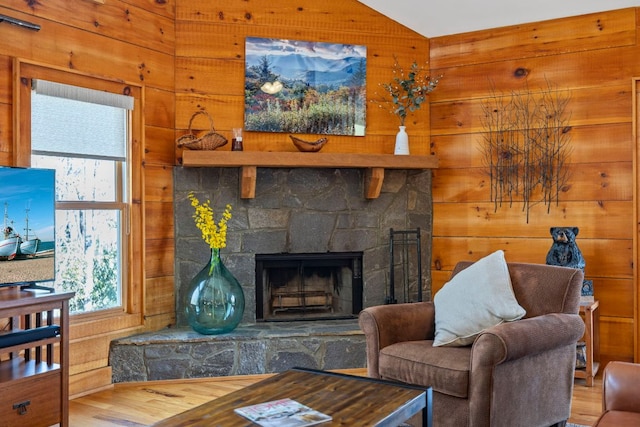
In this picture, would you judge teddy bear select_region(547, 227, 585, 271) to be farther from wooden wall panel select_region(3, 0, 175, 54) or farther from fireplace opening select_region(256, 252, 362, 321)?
wooden wall panel select_region(3, 0, 175, 54)

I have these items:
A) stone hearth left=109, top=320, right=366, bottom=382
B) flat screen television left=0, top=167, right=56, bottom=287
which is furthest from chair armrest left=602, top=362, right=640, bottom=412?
flat screen television left=0, top=167, right=56, bottom=287

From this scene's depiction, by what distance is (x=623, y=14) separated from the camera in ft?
13.5

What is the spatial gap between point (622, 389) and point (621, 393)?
1cm

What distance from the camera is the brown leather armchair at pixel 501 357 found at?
2.56 meters

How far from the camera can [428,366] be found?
108 inches

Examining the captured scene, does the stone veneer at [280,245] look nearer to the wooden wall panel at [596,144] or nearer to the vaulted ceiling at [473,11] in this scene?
the wooden wall panel at [596,144]

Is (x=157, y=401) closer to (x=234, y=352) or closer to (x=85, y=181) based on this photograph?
(x=234, y=352)

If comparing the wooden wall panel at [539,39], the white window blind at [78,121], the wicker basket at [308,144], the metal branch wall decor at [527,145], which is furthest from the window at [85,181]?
the metal branch wall decor at [527,145]

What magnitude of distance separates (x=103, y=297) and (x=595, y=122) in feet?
11.5

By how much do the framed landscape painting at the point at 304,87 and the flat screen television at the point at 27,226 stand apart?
163cm

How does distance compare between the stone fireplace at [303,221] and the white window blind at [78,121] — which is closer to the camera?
the white window blind at [78,121]

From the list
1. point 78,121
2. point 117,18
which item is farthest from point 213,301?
point 117,18

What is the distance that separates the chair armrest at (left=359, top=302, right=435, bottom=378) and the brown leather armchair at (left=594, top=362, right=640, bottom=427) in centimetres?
115

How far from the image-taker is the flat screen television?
3.01m
